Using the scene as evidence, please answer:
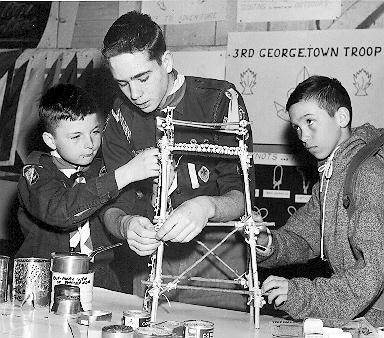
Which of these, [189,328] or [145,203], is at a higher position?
[145,203]

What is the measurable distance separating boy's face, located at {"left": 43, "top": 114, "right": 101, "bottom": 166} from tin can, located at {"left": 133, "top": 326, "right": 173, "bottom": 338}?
3.11 feet

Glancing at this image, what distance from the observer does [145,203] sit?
70.7 inches

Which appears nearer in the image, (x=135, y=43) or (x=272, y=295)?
(x=272, y=295)

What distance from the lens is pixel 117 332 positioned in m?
1.04

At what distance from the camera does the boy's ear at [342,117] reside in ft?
5.78

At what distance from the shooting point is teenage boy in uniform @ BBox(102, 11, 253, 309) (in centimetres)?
146

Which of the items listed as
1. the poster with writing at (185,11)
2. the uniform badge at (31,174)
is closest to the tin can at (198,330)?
the uniform badge at (31,174)

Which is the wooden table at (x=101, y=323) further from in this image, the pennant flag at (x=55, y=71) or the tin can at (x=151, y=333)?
the pennant flag at (x=55, y=71)

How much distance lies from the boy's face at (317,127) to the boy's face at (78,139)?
0.61m

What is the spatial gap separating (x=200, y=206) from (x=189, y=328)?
29 centimetres

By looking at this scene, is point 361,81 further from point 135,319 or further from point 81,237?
point 135,319

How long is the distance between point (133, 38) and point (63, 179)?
55 centimetres

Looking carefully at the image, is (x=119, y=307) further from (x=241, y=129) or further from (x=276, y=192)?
(x=276, y=192)

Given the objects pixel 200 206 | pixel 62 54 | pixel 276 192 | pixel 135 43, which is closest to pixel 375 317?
pixel 200 206
